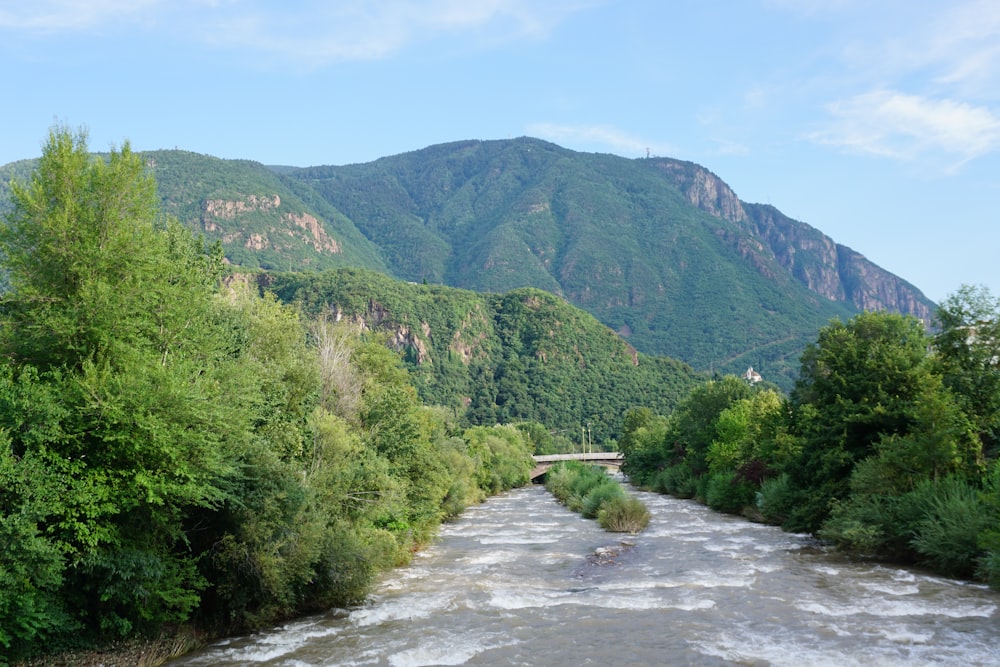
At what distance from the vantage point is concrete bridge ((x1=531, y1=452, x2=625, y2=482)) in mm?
126000

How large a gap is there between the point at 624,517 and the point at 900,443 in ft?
57.4

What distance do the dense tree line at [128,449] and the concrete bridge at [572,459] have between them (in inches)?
4114

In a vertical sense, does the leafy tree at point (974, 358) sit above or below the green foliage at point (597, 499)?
above

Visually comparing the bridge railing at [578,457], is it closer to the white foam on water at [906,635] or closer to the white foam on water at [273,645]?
the white foam on water at [273,645]

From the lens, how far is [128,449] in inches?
596

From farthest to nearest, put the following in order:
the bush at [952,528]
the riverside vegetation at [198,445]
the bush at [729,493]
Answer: the bush at [729,493] < the bush at [952,528] < the riverside vegetation at [198,445]

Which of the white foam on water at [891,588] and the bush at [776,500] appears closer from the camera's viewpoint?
the white foam on water at [891,588]

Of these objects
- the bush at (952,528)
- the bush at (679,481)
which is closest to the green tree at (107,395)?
the bush at (952,528)

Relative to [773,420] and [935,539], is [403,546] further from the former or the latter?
[773,420]

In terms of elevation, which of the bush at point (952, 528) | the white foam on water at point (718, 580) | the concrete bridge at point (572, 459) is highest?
the bush at point (952, 528)

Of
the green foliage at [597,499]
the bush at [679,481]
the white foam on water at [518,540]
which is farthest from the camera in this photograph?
the bush at [679,481]

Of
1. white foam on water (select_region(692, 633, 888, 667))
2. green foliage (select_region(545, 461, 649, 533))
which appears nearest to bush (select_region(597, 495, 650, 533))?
green foliage (select_region(545, 461, 649, 533))

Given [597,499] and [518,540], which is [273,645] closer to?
[518,540]

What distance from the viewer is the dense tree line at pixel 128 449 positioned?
1401 centimetres
